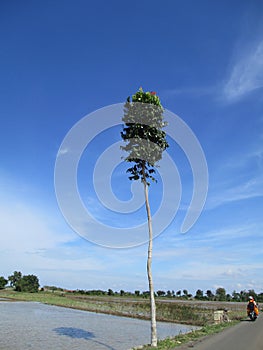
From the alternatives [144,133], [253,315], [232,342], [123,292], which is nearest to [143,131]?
[144,133]

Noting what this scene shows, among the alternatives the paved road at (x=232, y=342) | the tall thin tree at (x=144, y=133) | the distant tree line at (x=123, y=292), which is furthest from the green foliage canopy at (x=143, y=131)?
the distant tree line at (x=123, y=292)

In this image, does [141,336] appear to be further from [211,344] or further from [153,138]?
[153,138]

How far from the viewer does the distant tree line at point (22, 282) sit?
95.7 meters

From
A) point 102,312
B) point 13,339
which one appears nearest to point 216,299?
point 102,312

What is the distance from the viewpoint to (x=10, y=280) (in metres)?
109

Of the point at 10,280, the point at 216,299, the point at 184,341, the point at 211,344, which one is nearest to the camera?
the point at 211,344

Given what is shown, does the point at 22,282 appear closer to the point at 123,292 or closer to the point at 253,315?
the point at 123,292

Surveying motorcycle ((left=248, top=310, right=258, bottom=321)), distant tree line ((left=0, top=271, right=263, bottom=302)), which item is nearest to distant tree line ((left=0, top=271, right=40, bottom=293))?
distant tree line ((left=0, top=271, right=263, bottom=302))

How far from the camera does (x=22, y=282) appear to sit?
9650 centimetres

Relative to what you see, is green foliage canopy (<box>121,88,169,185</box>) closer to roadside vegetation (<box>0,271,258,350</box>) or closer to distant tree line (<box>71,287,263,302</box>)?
roadside vegetation (<box>0,271,258,350</box>)

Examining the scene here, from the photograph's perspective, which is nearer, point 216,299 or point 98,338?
point 98,338

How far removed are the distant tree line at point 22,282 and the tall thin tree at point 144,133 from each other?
90.3m

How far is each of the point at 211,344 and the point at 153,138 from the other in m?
8.52

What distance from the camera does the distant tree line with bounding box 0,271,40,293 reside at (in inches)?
3767
